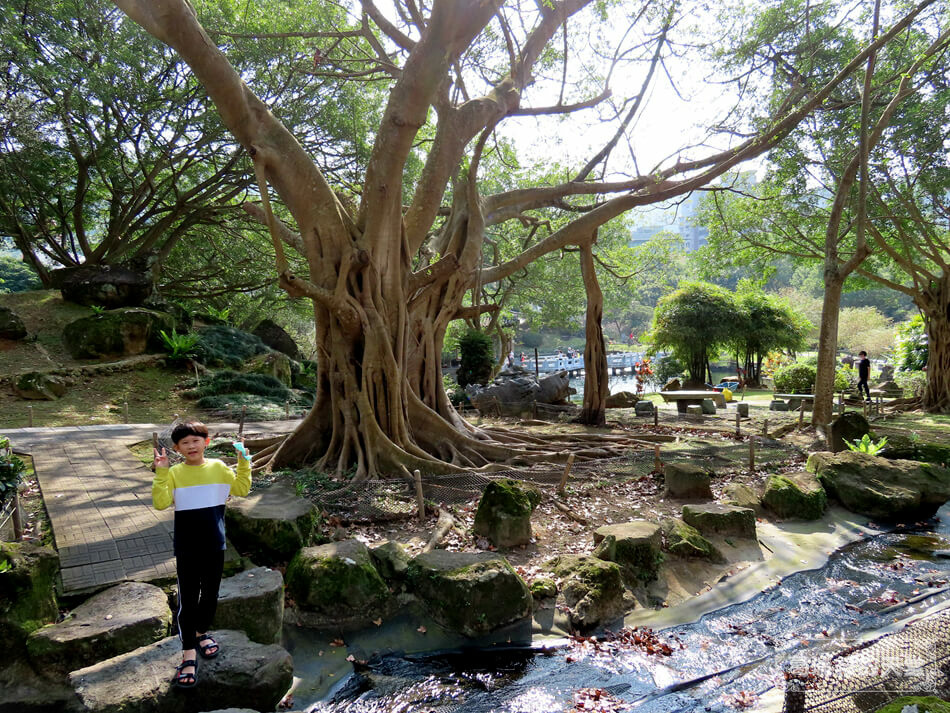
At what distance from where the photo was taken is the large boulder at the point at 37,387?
12.0 m

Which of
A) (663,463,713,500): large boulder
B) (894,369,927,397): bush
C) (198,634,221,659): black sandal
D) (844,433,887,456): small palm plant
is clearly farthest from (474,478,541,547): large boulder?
(894,369,927,397): bush

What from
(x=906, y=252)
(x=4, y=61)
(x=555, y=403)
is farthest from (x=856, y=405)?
(x=4, y=61)

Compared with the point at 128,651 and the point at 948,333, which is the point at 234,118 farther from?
the point at 948,333

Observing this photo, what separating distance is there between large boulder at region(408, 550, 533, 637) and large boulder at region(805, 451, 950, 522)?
5.06 metres

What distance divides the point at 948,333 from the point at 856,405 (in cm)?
284

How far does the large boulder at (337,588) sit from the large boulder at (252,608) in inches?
19.1

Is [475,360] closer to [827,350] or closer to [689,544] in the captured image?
[827,350]

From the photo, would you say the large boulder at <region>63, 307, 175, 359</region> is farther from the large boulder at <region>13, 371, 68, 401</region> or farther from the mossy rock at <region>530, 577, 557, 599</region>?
the mossy rock at <region>530, 577, 557, 599</region>

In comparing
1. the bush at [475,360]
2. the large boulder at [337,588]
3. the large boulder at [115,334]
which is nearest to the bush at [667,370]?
the bush at [475,360]

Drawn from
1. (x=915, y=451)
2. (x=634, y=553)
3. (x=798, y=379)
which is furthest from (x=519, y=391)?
(x=798, y=379)

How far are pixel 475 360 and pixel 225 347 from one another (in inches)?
292

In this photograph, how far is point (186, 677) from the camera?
2908 mm

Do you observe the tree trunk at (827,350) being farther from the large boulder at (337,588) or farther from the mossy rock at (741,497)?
the large boulder at (337,588)

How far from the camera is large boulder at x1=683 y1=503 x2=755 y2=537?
6.06 meters
